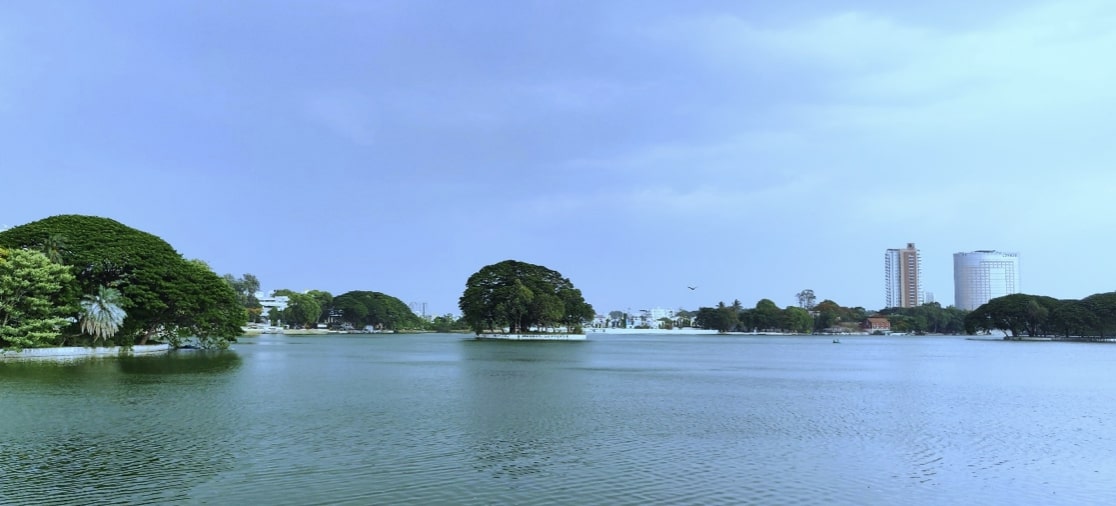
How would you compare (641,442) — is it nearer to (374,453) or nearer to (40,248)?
(374,453)

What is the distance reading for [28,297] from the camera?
45.0 metres

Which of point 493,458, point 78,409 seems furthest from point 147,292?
point 493,458

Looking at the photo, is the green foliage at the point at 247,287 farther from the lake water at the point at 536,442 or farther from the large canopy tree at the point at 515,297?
the lake water at the point at 536,442

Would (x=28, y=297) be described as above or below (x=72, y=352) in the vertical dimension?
above

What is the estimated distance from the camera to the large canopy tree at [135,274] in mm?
51938

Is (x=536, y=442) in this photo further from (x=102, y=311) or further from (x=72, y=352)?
(x=72, y=352)

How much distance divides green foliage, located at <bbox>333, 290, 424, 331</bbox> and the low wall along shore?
11729cm

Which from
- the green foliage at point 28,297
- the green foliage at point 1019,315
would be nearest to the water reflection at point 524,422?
the green foliage at point 28,297

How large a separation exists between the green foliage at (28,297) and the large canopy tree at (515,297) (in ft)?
215

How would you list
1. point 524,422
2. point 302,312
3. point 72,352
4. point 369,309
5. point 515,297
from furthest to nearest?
point 369,309
point 302,312
point 515,297
point 72,352
point 524,422

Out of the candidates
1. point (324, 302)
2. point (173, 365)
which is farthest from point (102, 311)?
point (324, 302)

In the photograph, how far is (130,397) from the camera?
26938 mm

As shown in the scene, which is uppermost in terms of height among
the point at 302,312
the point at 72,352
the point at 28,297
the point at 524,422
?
the point at 28,297

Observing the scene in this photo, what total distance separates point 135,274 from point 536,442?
4601 cm
